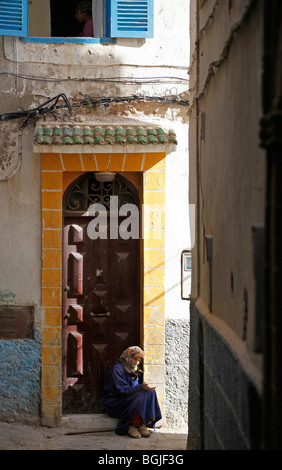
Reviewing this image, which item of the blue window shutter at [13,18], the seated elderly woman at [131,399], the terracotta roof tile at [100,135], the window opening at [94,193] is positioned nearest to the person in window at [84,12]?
the blue window shutter at [13,18]

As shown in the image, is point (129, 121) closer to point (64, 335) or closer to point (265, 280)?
point (64, 335)

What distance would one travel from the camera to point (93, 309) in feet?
28.6

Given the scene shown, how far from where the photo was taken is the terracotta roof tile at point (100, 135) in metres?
8.11

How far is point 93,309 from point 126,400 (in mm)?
1150

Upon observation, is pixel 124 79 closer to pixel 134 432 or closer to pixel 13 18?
pixel 13 18

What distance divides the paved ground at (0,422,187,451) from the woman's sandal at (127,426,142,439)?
0.17 feet

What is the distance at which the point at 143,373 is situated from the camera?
8.57 meters

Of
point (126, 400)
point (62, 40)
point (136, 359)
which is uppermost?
point (62, 40)

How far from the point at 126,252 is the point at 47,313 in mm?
1184

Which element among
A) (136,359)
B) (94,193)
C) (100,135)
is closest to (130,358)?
(136,359)

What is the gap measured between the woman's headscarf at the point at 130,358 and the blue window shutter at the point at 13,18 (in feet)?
12.5

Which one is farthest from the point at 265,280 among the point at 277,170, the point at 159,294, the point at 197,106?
the point at 159,294

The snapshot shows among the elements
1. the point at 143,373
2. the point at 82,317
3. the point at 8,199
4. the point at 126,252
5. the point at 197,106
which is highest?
the point at 197,106

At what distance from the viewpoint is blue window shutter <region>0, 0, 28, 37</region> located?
840cm
